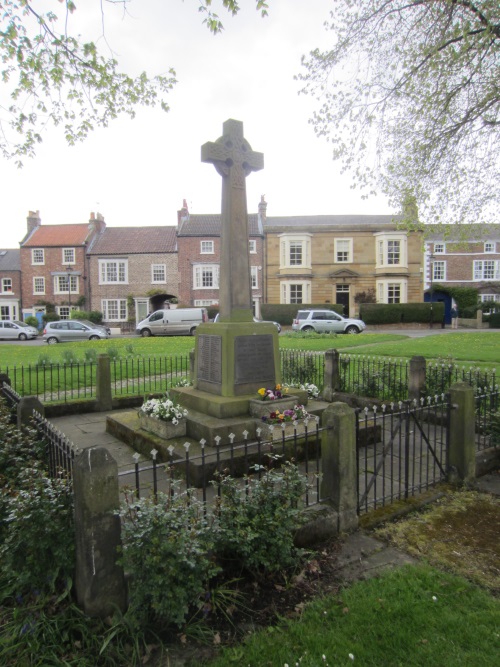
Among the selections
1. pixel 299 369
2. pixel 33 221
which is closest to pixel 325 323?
pixel 299 369

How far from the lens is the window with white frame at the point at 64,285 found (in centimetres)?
4188

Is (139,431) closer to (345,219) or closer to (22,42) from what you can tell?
(22,42)

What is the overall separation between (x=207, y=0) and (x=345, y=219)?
43.0 metres

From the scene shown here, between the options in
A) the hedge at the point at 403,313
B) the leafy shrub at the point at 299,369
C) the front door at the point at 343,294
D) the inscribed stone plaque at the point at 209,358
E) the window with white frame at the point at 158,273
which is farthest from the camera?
the window with white frame at the point at 158,273

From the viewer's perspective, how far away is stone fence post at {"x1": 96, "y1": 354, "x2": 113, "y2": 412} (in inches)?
361

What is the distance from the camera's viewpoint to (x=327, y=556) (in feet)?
12.5

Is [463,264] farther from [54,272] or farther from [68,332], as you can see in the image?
[54,272]

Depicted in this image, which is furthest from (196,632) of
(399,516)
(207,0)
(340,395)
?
(340,395)

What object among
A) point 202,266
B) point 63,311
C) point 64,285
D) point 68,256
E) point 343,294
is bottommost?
point 63,311

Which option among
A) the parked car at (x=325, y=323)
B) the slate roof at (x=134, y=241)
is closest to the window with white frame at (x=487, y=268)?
the parked car at (x=325, y=323)

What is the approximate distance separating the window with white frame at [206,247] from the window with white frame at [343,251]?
1179 centimetres

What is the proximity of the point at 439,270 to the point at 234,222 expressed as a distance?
4534cm

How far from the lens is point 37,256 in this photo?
139 feet

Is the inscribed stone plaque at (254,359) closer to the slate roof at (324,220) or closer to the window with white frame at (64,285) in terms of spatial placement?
the slate roof at (324,220)
